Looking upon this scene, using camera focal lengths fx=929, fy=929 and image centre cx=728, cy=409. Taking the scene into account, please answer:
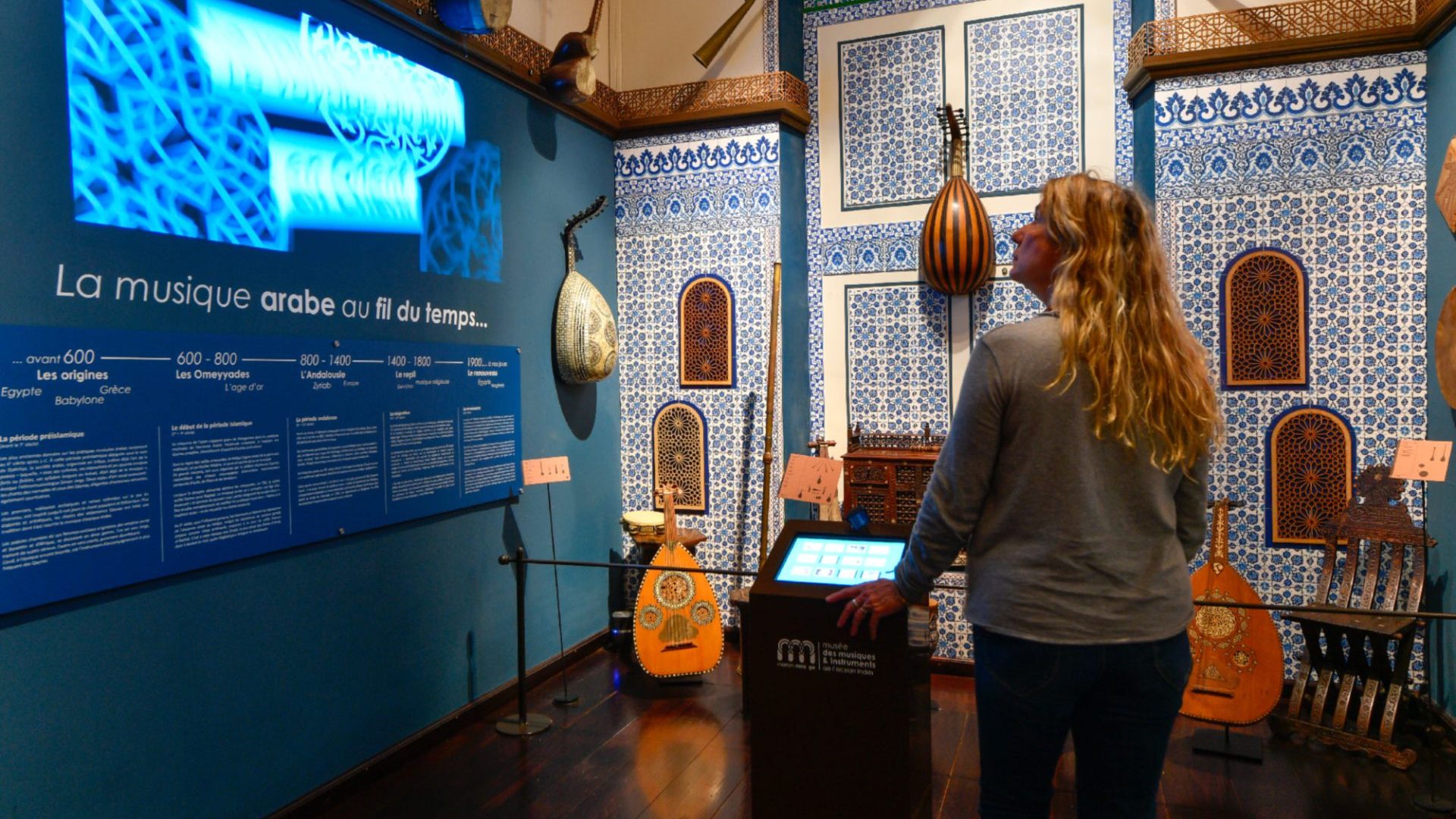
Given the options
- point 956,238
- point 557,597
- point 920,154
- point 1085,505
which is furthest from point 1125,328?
point 920,154

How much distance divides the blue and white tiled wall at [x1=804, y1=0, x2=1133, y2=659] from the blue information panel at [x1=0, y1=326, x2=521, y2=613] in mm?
2363

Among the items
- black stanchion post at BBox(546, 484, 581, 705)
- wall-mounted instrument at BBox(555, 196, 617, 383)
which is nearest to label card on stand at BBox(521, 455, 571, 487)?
black stanchion post at BBox(546, 484, 581, 705)

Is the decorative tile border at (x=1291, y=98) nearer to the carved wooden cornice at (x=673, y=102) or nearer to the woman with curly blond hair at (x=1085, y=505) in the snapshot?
the carved wooden cornice at (x=673, y=102)

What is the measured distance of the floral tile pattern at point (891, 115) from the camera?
17.1 feet

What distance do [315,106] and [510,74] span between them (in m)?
1.26

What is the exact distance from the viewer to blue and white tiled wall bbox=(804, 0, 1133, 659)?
4.97 metres

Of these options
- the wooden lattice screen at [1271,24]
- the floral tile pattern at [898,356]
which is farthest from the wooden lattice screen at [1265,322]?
the floral tile pattern at [898,356]

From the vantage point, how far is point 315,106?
A: 3301mm

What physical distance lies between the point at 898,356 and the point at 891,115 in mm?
1378

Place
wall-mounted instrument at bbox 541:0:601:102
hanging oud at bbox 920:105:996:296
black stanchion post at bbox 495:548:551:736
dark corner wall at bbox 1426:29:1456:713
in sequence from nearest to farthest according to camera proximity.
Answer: dark corner wall at bbox 1426:29:1456:713, black stanchion post at bbox 495:548:551:736, wall-mounted instrument at bbox 541:0:601:102, hanging oud at bbox 920:105:996:296

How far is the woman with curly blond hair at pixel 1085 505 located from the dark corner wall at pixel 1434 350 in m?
3.16

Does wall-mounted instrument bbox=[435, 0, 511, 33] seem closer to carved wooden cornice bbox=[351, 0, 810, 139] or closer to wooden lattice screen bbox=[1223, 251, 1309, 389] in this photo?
carved wooden cornice bbox=[351, 0, 810, 139]

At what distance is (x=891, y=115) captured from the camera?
530cm

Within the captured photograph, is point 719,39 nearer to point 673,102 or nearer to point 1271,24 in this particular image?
point 673,102
